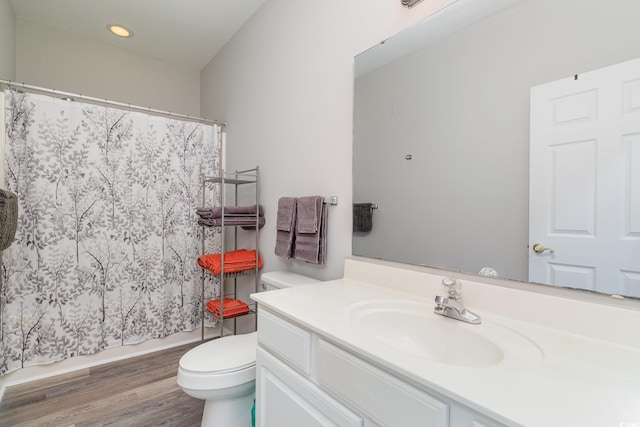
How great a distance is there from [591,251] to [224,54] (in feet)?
9.49

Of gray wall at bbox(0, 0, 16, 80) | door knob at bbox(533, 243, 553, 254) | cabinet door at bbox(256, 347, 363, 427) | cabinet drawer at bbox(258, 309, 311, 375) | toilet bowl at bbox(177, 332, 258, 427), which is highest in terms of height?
gray wall at bbox(0, 0, 16, 80)

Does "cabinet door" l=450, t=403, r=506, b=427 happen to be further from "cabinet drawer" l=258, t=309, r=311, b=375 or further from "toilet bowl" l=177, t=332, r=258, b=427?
"toilet bowl" l=177, t=332, r=258, b=427

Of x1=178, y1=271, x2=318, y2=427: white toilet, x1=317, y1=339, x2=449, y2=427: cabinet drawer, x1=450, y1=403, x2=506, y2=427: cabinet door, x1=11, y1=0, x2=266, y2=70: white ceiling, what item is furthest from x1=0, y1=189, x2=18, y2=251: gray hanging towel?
x1=11, y1=0, x2=266, y2=70: white ceiling

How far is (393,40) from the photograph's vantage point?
127 cm

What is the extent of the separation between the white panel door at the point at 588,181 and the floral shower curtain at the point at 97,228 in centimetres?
227

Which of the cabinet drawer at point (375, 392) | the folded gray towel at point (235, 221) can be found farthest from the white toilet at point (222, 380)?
the folded gray towel at point (235, 221)

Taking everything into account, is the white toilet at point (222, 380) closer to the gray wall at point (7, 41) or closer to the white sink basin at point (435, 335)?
the white sink basin at point (435, 335)

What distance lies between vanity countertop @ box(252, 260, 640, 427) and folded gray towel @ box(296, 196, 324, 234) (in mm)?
637

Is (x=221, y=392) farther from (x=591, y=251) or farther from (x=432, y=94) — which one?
(x=432, y=94)

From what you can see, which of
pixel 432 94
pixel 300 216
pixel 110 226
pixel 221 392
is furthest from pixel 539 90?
pixel 110 226

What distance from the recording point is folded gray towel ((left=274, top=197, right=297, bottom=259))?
167 centimetres

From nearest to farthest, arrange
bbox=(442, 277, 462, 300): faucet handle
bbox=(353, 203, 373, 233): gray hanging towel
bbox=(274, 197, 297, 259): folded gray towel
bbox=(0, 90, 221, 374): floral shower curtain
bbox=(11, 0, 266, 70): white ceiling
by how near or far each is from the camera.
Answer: bbox=(442, 277, 462, 300): faucet handle < bbox=(353, 203, 373, 233): gray hanging towel < bbox=(274, 197, 297, 259): folded gray towel < bbox=(0, 90, 221, 374): floral shower curtain < bbox=(11, 0, 266, 70): white ceiling

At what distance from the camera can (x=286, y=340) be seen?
0.95m

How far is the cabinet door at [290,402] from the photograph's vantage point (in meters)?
0.78
